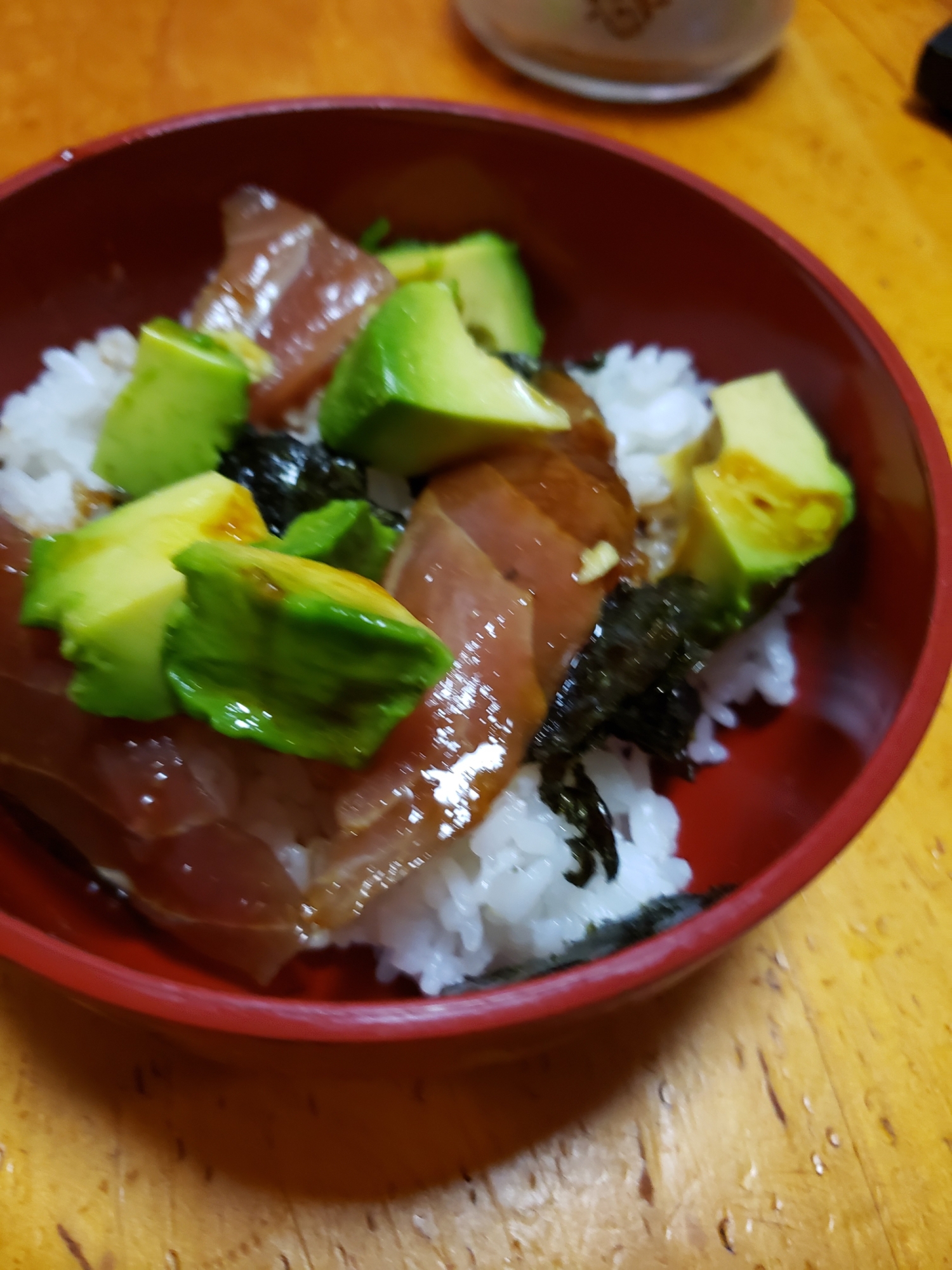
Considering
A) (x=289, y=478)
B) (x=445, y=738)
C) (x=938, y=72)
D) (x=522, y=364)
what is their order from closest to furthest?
1. (x=445, y=738)
2. (x=289, y=478)
3. (x=522, y=364)
4. (x=938, y=72)

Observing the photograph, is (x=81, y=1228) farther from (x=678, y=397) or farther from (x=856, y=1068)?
(x=678, y=397)

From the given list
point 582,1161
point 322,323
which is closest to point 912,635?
point 582,1161

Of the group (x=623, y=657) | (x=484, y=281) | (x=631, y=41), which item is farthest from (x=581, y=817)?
(x=631, y=41)

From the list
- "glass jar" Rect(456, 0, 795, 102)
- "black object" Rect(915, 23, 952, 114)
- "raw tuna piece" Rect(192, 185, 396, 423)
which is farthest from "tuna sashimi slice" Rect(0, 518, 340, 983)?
"black object" Rect(915, 23, 952, 114)

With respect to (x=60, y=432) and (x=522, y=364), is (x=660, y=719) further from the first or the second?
(x=60, y=432)


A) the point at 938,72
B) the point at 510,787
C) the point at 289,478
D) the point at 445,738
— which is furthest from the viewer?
the point at 938,72

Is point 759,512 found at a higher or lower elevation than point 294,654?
higher
